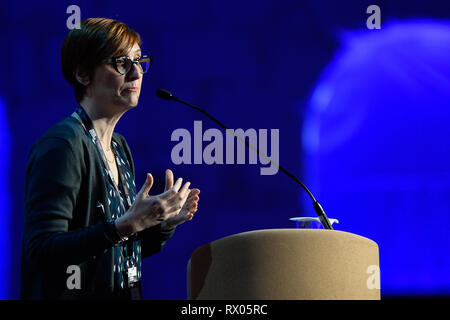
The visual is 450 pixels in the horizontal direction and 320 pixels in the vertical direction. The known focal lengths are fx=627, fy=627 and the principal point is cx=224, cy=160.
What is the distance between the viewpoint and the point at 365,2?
294 cm

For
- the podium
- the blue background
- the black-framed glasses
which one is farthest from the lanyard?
the blue background

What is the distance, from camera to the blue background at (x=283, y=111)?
283 cm

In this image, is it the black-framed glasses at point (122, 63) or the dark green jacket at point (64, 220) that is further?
the black-framed glasses at point (122, 63)

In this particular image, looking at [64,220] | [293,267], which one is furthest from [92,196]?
[293,267]

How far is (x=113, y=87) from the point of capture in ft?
5.79

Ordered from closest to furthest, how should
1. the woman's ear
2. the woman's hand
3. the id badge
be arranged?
the woman's hand < the id badge < the woman's ear

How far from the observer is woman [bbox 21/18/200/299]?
58.3 inches

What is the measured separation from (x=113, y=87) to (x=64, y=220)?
427 millimetres

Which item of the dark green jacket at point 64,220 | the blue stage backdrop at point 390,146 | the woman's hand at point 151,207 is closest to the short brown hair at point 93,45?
the dark green jacket at point 64,220

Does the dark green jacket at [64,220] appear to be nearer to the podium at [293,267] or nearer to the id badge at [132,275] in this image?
the id badge at [132,275]

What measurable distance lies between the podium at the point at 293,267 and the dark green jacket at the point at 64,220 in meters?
0.31

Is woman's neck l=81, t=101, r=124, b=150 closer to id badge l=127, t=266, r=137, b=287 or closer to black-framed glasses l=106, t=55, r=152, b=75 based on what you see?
black-framed glasses l=106, t=55, r=152, b=75
